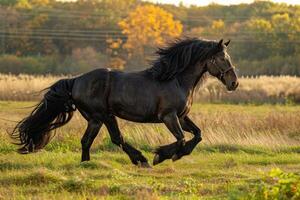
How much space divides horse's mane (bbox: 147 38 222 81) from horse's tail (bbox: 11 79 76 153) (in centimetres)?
149

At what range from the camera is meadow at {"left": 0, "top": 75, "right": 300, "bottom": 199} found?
27.7ft

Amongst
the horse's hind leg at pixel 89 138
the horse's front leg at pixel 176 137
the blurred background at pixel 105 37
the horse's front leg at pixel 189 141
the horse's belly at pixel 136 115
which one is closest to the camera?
the horse's front leg at pixel 176 137

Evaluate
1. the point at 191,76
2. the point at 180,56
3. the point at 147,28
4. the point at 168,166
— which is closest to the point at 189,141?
the point at 168,166

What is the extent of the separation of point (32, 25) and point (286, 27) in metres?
30.5

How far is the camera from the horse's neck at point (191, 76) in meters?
11.5

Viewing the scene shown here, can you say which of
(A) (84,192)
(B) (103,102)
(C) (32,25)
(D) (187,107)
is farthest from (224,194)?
(C) (32,25)

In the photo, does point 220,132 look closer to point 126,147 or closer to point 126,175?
point 126,147

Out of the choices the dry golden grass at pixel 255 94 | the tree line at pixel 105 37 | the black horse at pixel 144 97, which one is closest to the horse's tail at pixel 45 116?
the black horse at pixel 144 97

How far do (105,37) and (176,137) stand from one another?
76.5 meters

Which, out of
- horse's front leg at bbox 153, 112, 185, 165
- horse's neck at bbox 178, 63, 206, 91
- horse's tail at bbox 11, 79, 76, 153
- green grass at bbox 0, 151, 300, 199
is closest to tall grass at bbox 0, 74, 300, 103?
green grass at bbox 0, 151, 300, 199

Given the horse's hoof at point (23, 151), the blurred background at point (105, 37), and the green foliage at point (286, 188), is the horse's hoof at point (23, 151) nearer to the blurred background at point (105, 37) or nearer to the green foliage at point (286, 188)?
the green foliage at point (286, 188)

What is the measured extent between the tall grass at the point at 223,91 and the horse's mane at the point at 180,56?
18494 millimetres

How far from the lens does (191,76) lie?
11.6 metres

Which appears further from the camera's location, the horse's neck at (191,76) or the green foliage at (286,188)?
the horse's neck at (191,76)
